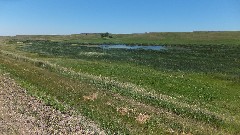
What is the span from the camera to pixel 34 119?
28062 millimetres

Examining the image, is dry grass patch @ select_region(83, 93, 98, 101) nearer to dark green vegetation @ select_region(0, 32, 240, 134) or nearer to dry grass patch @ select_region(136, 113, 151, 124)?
dark green vegetation @ select_region(0, 32, 240, 134)

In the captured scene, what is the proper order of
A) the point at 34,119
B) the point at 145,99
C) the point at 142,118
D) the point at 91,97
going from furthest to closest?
the point at 145,99, the point at 91,97, the point at 142,118, the point at 34,119

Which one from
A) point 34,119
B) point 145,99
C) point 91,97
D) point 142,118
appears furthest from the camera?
point 145,99

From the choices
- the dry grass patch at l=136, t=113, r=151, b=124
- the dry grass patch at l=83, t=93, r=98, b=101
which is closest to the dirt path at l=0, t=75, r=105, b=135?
the dry grass patch at l=136, t=113, r=151, b=124

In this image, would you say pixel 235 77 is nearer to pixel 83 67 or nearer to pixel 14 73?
pixel 83 67

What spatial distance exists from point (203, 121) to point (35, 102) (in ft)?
45.5

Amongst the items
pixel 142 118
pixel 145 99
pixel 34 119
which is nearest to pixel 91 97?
pixel 145 99

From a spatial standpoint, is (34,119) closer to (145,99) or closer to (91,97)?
(91,97)

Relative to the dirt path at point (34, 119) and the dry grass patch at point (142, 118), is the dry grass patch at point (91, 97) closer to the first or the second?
the dirt path at point (34, 119)

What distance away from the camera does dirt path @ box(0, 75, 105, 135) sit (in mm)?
25550

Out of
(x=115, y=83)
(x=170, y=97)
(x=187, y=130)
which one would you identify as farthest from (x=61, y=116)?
(x=115, y=83)

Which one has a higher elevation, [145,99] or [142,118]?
[142,118]

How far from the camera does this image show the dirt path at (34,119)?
25.5 m

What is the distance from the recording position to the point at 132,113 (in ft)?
106
